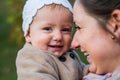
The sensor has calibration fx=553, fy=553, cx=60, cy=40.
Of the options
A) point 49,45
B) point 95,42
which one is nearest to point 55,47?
point 49,45

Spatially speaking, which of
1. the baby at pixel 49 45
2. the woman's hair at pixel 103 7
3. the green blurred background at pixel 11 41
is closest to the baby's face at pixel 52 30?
the baby at pixel 49 45

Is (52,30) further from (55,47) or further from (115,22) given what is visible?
(115,22)

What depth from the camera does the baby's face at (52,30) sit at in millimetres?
3662

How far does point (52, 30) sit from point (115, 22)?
0.64m

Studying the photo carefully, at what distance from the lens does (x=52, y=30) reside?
368cm

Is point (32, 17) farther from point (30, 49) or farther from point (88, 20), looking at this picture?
point (88, 20)

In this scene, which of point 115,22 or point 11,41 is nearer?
point 115,22

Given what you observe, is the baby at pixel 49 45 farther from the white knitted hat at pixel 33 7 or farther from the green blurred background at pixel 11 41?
the green blurred background at pixel 11 41

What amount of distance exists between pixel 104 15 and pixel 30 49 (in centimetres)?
72

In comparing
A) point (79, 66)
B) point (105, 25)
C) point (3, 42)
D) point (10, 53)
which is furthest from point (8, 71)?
point (105, 25)

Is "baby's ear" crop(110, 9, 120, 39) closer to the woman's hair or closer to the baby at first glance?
the woman's hair

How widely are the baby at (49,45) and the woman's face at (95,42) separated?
0.33 m

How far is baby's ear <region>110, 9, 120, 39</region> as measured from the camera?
3145 millimetres

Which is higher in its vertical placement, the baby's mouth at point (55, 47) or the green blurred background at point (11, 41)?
→ the baby's mouth at point (55, 47)
